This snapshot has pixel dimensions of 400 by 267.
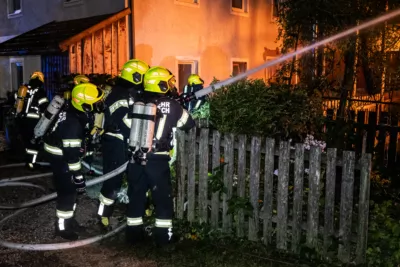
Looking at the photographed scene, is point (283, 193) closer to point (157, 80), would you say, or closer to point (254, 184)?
point (254, 184)

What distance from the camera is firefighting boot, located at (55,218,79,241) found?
5.12 meters

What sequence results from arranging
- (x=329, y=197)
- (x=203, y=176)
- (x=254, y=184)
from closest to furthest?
(x=329, y=197) < (x=254, y=184) < (x=203, y=176)

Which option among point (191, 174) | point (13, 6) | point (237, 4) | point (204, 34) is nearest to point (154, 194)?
point (191, 174)

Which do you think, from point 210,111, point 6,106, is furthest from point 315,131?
point 6,106

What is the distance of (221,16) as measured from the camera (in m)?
13.1

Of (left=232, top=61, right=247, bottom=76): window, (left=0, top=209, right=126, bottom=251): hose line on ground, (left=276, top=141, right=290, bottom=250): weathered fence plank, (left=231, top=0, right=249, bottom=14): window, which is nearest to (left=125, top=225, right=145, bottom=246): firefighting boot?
(left=0, top=209, right=126, bottom=251): hose line on ground

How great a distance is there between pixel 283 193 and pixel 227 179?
0.72 metres

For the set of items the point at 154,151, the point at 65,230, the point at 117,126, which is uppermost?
the point at 117,126

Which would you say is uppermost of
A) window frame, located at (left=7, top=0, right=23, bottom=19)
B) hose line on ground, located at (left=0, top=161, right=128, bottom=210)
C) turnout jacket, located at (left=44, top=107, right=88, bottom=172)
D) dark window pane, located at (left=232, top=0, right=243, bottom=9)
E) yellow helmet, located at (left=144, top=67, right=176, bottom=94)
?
dark window pane, located at (left=232, top=0, right=243, bottom=9)

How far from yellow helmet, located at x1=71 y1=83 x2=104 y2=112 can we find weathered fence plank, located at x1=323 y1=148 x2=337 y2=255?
271 centimetres

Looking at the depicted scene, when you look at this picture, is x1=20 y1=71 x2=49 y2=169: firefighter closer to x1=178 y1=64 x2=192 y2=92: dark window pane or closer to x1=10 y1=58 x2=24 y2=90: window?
x1=178 y1=64 x2=192 y2=92: dark window pane

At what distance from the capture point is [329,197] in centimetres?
422

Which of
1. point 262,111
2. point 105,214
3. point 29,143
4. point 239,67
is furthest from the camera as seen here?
point 239,67

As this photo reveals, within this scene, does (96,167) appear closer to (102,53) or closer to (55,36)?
(102,53)
